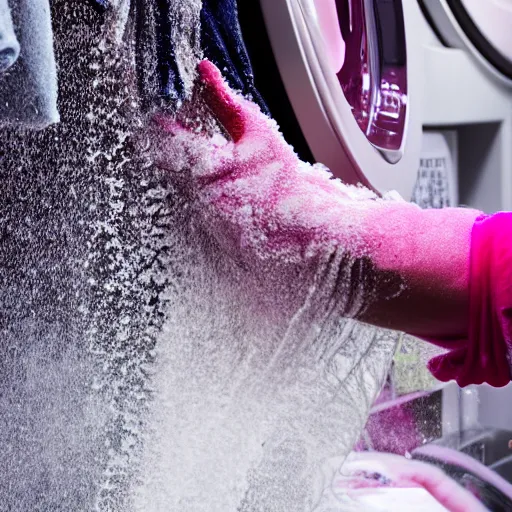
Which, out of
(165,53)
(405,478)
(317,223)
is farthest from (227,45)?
(405,478)

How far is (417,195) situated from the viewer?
3.69 feet

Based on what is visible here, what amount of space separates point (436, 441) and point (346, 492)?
276 mm

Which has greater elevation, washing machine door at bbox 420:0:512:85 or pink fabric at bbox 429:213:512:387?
washing machine door at bbox 420:0:512:85

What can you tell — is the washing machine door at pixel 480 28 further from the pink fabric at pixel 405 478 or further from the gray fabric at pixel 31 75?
the gray fabric at pixel 31 75

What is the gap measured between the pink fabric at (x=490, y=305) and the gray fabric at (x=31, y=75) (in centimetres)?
35

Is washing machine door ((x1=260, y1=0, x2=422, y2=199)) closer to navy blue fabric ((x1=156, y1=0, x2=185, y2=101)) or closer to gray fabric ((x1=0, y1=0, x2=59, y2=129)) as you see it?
navy blue fabric ((x1=156, y1=0, x2=185, y2=101))

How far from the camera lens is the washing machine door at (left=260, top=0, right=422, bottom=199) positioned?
701 millimetres

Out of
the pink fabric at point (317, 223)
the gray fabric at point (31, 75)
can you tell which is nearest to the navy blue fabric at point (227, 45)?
the pink fabric at point (317, 223)

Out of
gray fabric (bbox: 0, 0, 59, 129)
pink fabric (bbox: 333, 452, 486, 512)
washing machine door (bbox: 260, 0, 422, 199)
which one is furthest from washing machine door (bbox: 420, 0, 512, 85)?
gray fabric (bbox: 0, 0, 59, 129)

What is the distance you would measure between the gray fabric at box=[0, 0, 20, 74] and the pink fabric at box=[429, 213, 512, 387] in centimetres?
37

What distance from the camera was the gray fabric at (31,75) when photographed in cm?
49

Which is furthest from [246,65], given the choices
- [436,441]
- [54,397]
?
[436,441]

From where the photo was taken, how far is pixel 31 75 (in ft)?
1.65

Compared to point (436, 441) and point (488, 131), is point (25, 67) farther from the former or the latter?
point (488, 131)
